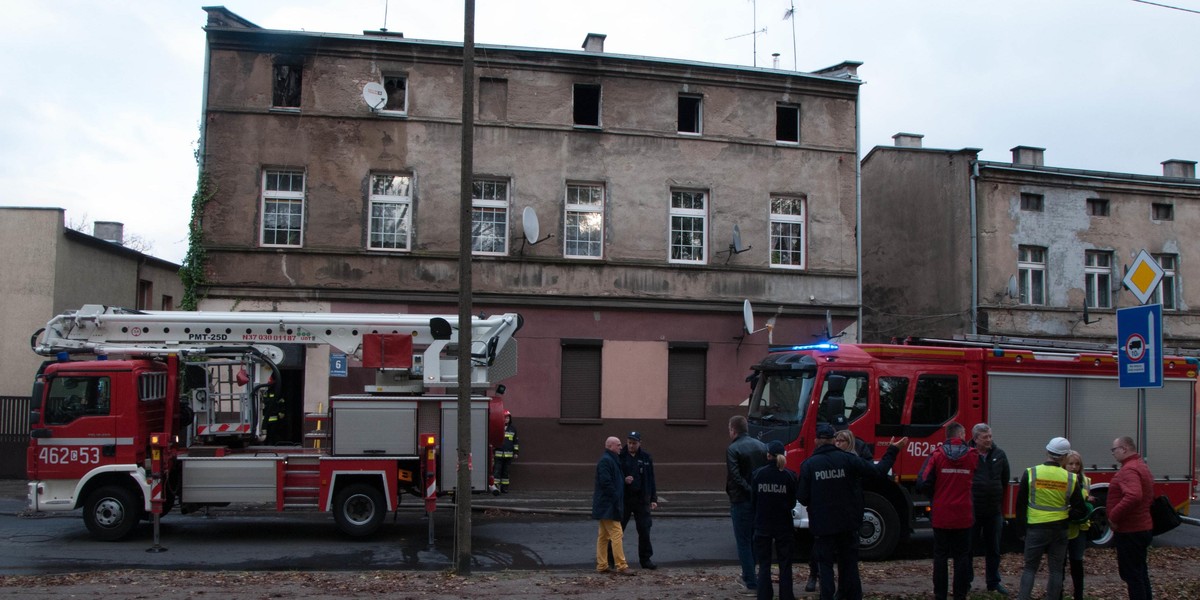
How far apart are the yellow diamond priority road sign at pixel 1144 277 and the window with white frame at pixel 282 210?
50.3 ft

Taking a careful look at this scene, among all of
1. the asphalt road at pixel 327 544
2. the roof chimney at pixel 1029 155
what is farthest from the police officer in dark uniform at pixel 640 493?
the roof chimney at pixel 1029 155

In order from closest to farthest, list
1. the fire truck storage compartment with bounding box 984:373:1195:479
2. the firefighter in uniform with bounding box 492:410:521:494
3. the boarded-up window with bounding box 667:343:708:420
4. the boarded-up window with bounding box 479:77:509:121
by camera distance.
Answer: the fire truck storage compartment with bounding box 984:373:1195:479, the firefighter in uniform with bounding box 492:410:521:494, the boarded-up window with bounding box 479:77:509:121, the boarded-up window with bounding box 667:343:708:420

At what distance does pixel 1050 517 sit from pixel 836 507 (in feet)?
7.19

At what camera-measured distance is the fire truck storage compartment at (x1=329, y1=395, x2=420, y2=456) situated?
13609 mm

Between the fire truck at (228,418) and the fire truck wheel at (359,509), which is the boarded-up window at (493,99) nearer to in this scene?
the fire truck at (228,418)

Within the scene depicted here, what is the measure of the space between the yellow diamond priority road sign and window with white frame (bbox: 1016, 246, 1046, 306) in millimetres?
13406

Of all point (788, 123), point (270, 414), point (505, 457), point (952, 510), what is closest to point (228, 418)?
point (270, 414)

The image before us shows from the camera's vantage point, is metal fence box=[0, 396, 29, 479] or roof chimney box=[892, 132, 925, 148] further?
roof chimney box=[892, 132, 925, 148]

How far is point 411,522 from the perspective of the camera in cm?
1559

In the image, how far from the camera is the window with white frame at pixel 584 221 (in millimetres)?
21797

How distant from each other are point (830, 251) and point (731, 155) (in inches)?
127

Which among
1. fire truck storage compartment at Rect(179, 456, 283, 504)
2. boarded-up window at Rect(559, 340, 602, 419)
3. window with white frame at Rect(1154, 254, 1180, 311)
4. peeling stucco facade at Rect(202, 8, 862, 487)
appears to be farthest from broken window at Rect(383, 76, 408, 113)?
window with white frame at Rect(1154, 254, 1180, 311)

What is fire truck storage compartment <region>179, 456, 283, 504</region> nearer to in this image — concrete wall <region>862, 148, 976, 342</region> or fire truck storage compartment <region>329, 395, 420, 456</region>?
fire truck storage compartment <region>329, 395, 420, 456</region>

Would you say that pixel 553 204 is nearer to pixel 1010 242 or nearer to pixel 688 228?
pixel 688 228
